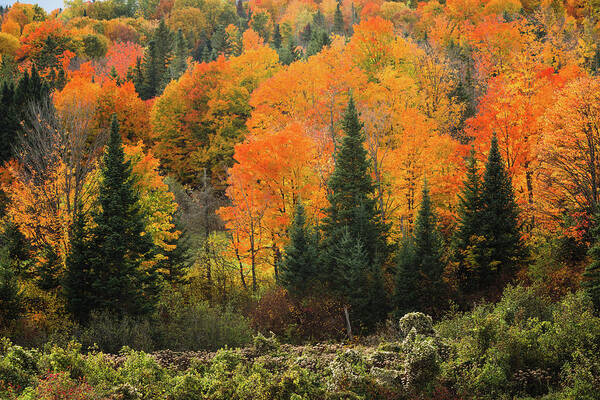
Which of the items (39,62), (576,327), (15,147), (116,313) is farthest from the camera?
(39,62)

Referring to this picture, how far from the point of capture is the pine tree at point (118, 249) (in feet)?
88.7

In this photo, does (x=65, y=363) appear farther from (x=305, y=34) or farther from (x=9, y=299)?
(x=305, y=34)

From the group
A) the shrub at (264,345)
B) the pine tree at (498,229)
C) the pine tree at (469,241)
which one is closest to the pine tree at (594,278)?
the pine tree at (498,229)

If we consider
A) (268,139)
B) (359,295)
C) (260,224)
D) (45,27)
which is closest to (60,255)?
(260,224)

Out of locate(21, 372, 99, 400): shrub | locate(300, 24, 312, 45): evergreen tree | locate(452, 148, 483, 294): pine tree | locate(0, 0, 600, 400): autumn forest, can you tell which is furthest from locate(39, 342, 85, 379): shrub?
locate(300, 24, 312, 45): evergreen tree

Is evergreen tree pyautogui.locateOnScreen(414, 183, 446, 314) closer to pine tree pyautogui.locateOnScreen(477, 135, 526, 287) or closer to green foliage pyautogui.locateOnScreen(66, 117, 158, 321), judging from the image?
pine tree pyautogui.locateOnScreen(477, 135, 526, 287)

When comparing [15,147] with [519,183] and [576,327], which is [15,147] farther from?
[576,327]

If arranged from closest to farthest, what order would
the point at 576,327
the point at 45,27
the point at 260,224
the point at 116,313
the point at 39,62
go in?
the point at 576,327
the point at 116,313
the point at 260,224
the point at 39,62
the point at 45,27

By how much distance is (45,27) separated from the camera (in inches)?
3246

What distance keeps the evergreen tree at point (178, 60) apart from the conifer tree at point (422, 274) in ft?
177

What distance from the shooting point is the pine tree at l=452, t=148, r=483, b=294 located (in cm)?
2948

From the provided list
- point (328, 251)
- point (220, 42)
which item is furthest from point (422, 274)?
point (220, 42)

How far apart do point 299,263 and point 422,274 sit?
6776 mm

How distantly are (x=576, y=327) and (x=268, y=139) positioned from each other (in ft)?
75.5
